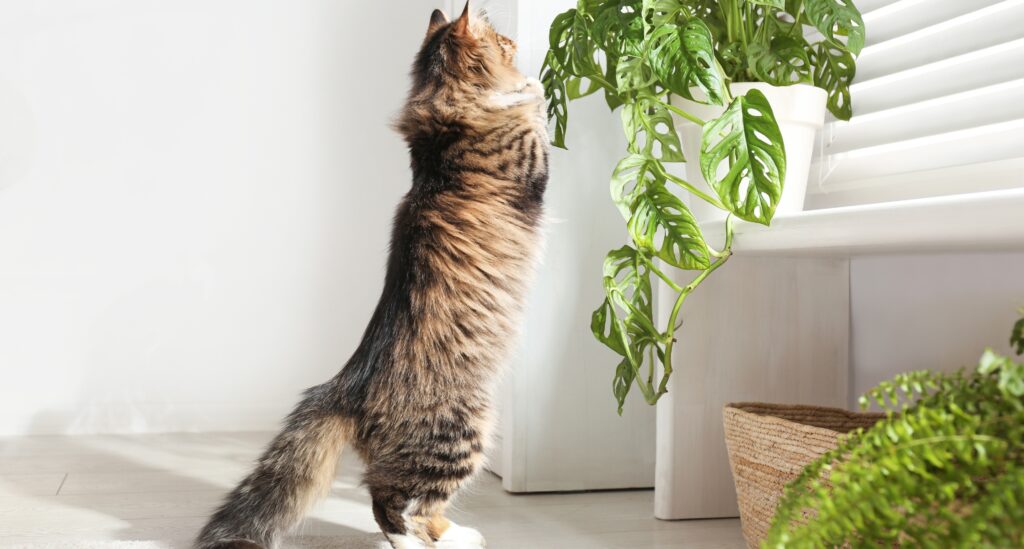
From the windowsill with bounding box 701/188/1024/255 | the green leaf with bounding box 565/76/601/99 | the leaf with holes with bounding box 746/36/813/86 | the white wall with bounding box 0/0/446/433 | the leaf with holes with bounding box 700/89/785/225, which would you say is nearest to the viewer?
the windowsill with bounding box 701/188/1024/255

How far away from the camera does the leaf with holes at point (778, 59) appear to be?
1.53 meters

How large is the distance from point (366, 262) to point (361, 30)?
738 millimetres

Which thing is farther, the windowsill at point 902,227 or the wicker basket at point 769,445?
the wicker basket at point 769,445

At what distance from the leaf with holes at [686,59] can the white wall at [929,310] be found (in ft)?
1.97

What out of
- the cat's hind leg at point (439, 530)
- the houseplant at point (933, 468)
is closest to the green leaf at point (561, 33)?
the cat's hind leg at point (439, 530)

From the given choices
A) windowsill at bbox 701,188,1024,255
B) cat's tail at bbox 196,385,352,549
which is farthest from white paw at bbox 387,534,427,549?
windowsill at bbox 701,188,1024,255

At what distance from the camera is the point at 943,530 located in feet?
2.33

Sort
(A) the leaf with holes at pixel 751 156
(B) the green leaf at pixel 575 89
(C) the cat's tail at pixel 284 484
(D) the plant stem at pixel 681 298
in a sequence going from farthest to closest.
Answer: (B) the green leaf at pixel 575 89
(D) the plant stem at pixel 681 298
(C) the cat's tail at pixel 284 484
(A) the leaf with holes at pixel 751 156

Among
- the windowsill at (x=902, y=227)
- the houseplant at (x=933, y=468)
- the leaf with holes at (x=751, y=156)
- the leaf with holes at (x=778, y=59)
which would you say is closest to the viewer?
the houseplant at (x=933, y=468)

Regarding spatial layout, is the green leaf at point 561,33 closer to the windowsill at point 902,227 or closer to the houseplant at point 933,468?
the windowsill at point 902,227

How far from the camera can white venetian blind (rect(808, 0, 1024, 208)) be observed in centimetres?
148

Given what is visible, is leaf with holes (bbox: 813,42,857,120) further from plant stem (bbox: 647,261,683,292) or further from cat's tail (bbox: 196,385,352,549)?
cat's tail (bbox: 196,385,352,549)

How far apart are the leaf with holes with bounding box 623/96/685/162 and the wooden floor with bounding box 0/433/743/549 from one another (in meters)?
0.70

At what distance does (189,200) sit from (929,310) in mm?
2039
